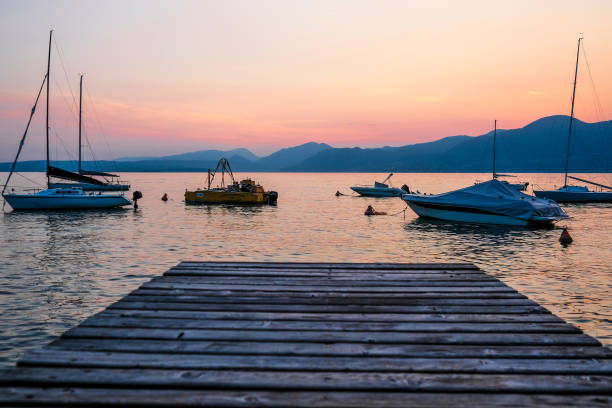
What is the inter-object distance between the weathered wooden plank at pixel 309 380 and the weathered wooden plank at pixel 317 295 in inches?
95.6

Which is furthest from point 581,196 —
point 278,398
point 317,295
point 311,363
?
point 278,398

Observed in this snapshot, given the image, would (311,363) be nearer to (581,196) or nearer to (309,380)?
(309,380)

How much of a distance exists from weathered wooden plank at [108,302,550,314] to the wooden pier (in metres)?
0.02

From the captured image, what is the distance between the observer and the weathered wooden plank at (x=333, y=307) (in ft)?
18.1

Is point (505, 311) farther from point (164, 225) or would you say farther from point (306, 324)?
point (164, 225)

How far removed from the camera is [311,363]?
12.5 ft

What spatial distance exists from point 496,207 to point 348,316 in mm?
27433

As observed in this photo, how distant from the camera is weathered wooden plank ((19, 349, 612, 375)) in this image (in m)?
3.70

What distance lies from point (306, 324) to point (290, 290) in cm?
169

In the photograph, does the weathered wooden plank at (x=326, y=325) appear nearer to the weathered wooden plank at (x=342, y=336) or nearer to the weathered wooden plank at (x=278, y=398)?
the weathered wooden plank at (x=342, y=336)

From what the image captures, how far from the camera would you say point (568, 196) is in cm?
5456

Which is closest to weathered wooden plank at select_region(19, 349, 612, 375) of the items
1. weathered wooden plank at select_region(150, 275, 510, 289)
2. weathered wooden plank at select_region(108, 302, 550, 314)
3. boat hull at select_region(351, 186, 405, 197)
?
weathered wooden plank at select_region(108, 302, 550, 314)

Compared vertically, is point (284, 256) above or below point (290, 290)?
below

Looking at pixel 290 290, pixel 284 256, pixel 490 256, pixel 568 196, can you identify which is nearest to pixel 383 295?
pixel 290 290
